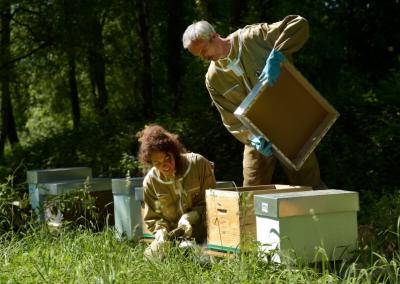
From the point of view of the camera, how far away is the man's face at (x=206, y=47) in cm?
446

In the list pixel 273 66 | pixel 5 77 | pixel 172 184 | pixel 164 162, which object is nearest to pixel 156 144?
pixel 164 162

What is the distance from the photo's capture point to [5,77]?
12.9m

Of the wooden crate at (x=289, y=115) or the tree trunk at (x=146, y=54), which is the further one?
the tree trunk at (x=146, y=54)

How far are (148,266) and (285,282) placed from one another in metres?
0.81

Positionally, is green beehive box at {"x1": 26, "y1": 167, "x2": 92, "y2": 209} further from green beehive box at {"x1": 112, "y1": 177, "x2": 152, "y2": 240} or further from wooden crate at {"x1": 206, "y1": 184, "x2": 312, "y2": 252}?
wooden crate at {"x1": 206, "y1": 184, "x2": 312, "y2": 252}

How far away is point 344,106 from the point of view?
312 inches

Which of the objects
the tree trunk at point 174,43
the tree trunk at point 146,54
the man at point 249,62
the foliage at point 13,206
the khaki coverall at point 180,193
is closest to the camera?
the man at point 249,62

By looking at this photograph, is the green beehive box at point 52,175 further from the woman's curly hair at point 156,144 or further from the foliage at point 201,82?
the woman's curly hair at point 156,144

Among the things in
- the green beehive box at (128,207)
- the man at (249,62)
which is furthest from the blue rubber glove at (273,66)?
the green beehive box at (128,207)

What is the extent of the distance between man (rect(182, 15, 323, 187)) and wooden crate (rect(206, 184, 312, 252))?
554 millimetres

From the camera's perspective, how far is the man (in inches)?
175

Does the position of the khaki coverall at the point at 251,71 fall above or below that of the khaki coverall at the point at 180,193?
above

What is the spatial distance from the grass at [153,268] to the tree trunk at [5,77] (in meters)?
8.39

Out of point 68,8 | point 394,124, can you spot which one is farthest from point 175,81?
point 394,124
